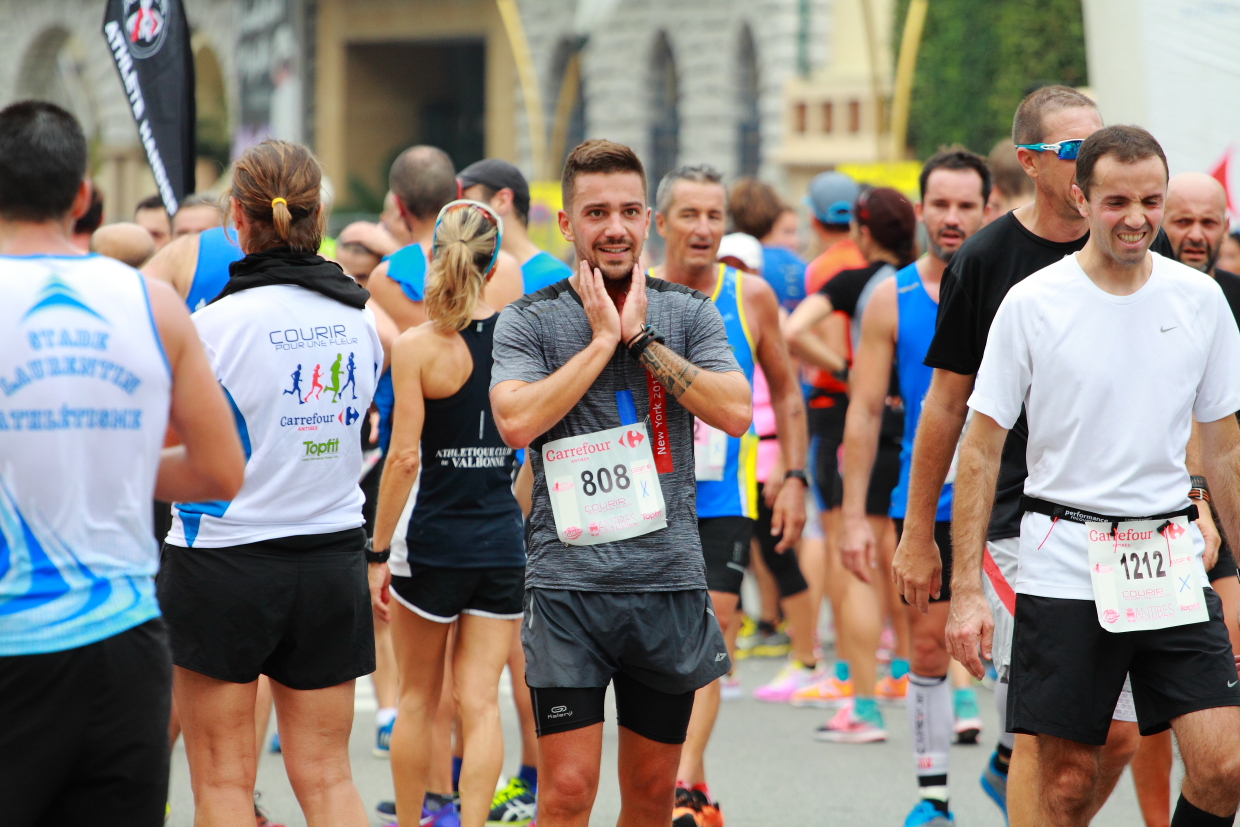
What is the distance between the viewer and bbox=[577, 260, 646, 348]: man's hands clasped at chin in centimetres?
373

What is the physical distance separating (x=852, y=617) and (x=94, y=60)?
115 feet

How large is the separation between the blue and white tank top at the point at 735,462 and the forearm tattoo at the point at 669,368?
5.60 feet

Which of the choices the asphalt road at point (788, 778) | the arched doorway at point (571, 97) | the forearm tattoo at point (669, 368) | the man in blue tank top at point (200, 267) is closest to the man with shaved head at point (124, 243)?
the man in blue tank top at point (200, 267)

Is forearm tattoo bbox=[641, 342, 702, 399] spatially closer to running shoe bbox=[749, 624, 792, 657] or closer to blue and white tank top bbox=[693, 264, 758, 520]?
blue and white tank top bbox=[693, 264, 758, 520]

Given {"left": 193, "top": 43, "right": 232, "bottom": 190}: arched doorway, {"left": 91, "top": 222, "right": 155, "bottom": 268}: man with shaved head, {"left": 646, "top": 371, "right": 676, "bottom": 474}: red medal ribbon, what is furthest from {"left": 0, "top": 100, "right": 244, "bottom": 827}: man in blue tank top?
{"left": 193, "top": 43, "right": 232, "bottom": 190}: arched doorway

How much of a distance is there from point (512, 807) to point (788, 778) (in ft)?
4.55

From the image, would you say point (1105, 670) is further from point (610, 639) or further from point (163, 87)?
point (163, 87)

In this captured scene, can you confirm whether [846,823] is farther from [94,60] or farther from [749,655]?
[94,60]

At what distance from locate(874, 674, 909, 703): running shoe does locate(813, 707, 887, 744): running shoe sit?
28.9 inches

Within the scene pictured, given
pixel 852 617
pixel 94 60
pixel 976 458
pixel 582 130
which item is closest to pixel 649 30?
pixel 582 130

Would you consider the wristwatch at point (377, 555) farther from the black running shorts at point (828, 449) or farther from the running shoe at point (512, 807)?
the black running shorts at point (828, 449)

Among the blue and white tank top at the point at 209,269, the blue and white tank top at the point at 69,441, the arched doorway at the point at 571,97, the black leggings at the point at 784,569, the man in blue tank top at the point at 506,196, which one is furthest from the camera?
the arched doorway at the point at 571,97

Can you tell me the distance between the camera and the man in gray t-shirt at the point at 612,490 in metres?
3.74

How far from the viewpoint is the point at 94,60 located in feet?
123
